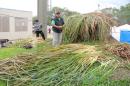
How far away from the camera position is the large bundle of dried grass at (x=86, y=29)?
10.5 m

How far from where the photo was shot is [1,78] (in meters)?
6.07

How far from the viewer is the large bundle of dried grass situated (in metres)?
10.5

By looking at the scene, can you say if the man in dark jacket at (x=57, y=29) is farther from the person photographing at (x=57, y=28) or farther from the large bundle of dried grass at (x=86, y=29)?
the large bundle of dried grass at (x=86, y=29)

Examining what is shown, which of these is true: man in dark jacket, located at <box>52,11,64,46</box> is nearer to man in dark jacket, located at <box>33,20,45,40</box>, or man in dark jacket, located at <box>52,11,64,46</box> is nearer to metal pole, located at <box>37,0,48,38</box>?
man in dark jacket, located at <box>33,20,45,40</box>

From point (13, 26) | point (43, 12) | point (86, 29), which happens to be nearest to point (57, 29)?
point (86, 29)

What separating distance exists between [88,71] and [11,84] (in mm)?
1520

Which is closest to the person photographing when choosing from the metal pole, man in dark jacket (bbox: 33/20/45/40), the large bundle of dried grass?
the large bundle of dried grass

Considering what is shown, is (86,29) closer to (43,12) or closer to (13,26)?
(43,12)

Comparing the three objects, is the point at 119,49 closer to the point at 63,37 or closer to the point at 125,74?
the point at 125,74

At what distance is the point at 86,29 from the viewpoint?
10.3 meters

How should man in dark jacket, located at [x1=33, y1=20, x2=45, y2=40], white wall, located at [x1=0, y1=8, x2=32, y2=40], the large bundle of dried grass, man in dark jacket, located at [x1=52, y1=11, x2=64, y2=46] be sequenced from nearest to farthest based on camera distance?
1. the large bundle of dried grass
2. man in dark jacket, located at [x1=52, y1=11, x2=64, y2=46]
3. man in dark jacket, located at [x1=33, y1=20, x2=45, y2=40]
4. white wall, located at [x1=0, y1=8, x2=32, y2=40]

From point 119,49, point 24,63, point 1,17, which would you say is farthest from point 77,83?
point 1,17

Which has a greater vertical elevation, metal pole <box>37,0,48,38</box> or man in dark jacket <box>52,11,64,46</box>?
metal pole <box>37,0,48,38</box>

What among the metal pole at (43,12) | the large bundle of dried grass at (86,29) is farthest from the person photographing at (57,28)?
the metal pole at (43,12)
